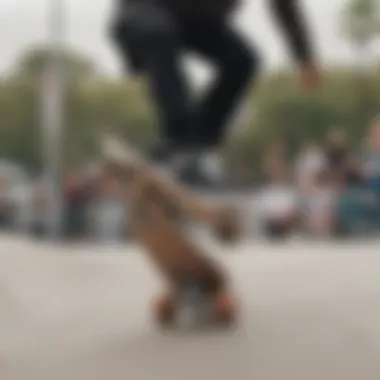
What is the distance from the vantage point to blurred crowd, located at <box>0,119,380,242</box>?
1457mm

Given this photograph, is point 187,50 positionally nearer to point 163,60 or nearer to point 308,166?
point 163,60

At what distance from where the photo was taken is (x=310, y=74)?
1124 mm

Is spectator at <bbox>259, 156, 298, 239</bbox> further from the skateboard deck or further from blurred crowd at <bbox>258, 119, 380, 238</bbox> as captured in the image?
the skateboard deck

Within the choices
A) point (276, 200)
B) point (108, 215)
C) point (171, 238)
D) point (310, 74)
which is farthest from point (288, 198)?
point (171, 238)

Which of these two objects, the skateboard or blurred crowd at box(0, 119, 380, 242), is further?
blurred crowd at box(0, 119, 380, 242)

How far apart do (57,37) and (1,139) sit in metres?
0.19

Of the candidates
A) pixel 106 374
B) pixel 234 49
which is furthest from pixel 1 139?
pixel 106 374

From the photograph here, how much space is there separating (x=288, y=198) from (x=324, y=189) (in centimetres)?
12

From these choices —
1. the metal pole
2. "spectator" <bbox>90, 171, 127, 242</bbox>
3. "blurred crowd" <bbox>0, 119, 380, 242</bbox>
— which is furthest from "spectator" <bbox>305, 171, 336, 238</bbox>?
the metal pole

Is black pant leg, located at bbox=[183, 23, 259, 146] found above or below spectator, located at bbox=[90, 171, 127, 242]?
below

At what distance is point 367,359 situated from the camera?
0.84 meters

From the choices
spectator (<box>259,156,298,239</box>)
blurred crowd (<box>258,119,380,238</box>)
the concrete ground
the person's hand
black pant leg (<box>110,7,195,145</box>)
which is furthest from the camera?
spectator (<box>259,156,298,239</box>)

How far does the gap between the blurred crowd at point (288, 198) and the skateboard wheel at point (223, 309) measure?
0.30 metres

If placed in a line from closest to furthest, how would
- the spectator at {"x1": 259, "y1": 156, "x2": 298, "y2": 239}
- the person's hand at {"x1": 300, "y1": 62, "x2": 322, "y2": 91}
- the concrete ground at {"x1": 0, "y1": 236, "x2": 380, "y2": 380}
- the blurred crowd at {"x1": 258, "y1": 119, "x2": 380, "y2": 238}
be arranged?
the concrete ground at {"x1": 0, "y1": 236, "x2": 380, "y2": 380} → the person's hand at {"x1": 300, "y1": 62, "x2": 322, "y2": 91} → the blurred crowd at {"x1": 258, "y1": 119, "x2": 380, "y2": 238} → the spectator at {"x1": 259, "y1": 156, "x2": 298, "y2": 239}
